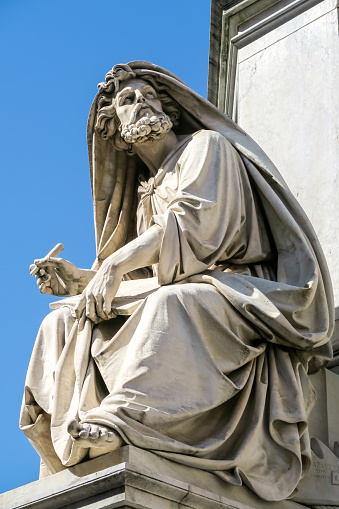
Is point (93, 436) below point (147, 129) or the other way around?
below

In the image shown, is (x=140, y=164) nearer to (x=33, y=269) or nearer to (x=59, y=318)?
(x=33, y=269)

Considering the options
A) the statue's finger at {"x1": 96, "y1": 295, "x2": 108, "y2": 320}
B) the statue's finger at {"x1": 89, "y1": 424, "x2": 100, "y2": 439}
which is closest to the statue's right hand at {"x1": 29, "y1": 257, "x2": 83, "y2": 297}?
the statue's finger at {"x1": 96, "y1": 295, "x2": 108, "y2": 320}

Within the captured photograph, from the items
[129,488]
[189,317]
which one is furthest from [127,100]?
[129,488]

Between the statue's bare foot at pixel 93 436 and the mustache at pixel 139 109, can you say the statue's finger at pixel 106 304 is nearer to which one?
the statue's bare foot at pixel 93 436

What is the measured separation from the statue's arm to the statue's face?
931mm

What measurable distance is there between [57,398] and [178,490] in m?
1.00

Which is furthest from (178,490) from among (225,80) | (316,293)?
(225,80)

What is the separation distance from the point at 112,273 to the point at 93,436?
1.12m

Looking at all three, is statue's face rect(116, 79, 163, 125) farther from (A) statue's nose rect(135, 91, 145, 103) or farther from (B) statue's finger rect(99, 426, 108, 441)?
(B) statue's finger rect(99, 426, 108, 441)

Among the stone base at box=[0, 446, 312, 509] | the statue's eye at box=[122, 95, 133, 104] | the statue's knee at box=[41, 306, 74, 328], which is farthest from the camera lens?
the statue's eye at box=[122, 95, 133, 104]

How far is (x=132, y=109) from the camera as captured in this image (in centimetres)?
706

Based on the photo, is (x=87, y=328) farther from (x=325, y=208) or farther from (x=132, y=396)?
(x=325, y=208)

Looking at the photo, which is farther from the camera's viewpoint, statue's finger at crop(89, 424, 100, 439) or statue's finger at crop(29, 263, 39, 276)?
statue's finger at crop(29, 263, 39, 276)

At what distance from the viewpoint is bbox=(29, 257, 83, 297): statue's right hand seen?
6.95 metres
